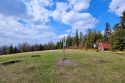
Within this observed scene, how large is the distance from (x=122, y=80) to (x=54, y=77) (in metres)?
4.63

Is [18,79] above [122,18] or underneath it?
underneath

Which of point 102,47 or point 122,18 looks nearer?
point 122,18

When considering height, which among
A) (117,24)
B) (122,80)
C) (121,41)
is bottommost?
(122,80)

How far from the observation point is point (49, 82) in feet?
37.5

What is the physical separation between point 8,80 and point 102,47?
6376 centimetres

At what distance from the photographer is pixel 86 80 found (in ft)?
39.4

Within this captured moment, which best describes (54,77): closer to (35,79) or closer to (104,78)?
(35,79)

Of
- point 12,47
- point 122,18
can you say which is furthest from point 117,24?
point 12,47

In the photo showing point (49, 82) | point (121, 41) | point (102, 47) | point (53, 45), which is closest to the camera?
point (49, 82)

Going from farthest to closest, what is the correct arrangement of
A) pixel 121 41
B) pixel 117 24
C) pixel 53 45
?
1. pixel 53 45
2. pixel 117 24
3. pixel 121 41

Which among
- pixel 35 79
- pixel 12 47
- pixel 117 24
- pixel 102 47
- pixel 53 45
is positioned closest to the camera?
pixel 35 79

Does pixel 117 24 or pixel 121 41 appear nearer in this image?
pixel 121 41

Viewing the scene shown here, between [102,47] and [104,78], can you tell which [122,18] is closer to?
[102,47]

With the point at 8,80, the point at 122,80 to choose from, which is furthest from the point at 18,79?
the point at 122,80
